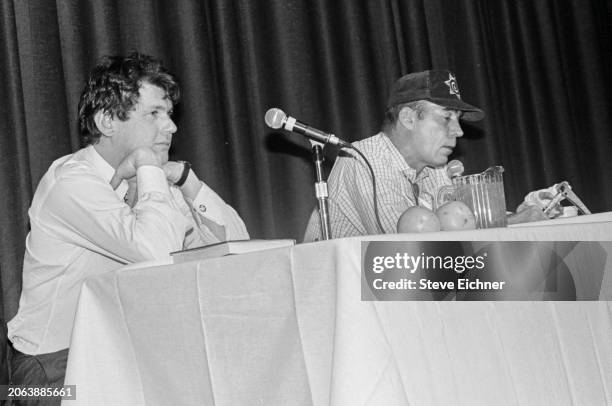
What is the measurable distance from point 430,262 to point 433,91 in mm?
1511

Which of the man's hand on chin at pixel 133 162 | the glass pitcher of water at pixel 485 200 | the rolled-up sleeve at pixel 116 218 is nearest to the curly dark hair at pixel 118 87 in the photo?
the man's hand on chin at pixel 133 162

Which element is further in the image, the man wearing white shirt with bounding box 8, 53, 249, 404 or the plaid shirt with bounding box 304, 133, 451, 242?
the plaid shirt with bounding box 304, 133, 451, 242

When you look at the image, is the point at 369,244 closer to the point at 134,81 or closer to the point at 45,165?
the point at 134,81

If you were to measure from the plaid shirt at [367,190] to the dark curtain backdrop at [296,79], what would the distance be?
41 centimetres

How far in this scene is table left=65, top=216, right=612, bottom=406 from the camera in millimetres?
1120

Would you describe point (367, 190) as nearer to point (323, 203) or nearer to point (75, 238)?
point (323, 203)

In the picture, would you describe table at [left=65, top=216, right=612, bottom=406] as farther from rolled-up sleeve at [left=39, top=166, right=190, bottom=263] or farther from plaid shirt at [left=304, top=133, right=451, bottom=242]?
plaid shirt at [left=304, top=133, right=451, bottom=242]

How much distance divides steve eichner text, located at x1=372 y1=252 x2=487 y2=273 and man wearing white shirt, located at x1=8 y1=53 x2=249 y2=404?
78 centimetres

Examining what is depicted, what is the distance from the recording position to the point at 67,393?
1350 mm

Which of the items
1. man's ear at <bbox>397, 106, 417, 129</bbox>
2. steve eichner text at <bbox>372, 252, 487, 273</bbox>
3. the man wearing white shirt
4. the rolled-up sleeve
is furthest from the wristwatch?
steve eichner text at <bbox>372, 252, 487, 273</bbox>

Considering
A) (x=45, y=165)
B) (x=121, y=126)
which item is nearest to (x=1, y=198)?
(x=45, y=165)

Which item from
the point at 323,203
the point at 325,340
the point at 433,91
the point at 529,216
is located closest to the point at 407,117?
the point at 433,91

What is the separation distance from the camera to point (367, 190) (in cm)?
238

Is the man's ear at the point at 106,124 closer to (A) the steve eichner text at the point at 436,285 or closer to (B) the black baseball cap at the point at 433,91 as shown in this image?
(B) the black baseball cap at the point at 433,91
